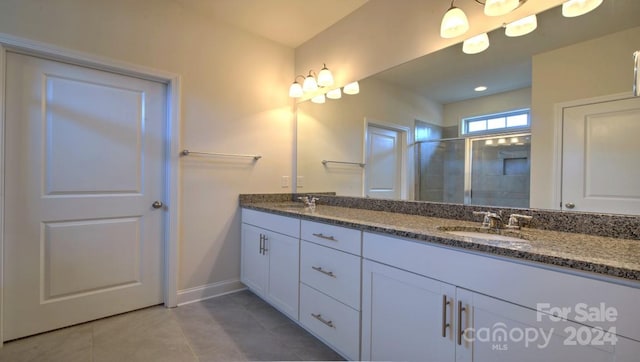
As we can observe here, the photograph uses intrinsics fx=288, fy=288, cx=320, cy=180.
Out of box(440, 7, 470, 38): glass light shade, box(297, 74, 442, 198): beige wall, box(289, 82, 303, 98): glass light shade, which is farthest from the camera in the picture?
box(289, 82, 303, 98): glass light shade

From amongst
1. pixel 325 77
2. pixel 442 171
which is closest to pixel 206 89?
pixel 325 77

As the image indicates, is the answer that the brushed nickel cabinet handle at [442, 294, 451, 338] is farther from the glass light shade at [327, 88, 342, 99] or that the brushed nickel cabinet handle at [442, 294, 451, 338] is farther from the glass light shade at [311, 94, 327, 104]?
the glass light shade at [311, 94, 327, 104]

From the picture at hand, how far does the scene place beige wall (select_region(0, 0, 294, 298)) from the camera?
194cm

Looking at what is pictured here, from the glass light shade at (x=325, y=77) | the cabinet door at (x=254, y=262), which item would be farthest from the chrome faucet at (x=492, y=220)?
the glass light shade at (x=325, y=77)

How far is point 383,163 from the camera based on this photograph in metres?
2.22

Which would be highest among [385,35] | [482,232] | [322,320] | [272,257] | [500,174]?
[385,35]

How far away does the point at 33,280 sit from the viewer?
6.05ft

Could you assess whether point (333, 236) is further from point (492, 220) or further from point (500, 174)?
point (500, 174)

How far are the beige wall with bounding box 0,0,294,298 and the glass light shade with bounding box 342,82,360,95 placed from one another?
721mm

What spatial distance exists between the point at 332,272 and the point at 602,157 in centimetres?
135

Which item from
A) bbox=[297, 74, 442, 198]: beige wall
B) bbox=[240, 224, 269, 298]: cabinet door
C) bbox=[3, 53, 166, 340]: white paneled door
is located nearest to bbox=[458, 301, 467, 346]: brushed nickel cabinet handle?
bbox=[297, 74, 442, 198]: beige wall

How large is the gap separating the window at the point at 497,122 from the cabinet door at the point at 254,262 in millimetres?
1637

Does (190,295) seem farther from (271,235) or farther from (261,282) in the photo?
(271,235)

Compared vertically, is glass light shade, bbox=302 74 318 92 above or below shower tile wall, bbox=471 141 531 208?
above
